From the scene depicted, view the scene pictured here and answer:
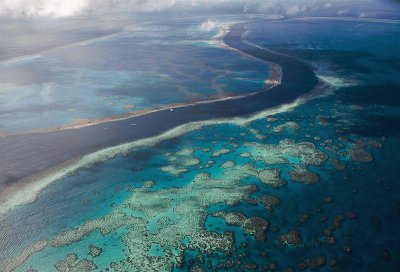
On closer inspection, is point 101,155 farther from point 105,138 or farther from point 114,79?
point 114,79

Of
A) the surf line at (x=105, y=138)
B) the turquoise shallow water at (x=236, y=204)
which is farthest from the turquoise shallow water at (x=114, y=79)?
the turquoise shallow water at (x=236, y=204)

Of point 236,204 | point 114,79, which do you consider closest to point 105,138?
point 236,204

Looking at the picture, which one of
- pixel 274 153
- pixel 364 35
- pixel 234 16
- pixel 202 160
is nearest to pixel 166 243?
pixel 202 160

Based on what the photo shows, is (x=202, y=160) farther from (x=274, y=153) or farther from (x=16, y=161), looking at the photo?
(x=16, y=161)

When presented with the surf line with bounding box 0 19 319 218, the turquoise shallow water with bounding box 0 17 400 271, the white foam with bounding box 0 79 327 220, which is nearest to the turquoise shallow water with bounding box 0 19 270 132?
the surf line with bounding box 0 19 319 218

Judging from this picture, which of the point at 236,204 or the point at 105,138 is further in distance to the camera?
the point at 105,138

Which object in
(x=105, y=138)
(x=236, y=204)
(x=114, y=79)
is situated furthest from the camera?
(x=114, y=79)

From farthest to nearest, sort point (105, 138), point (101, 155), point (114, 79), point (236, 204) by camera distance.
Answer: point (114, 79)
point (105, 138)
point (101, 155)
point (236, 204)
